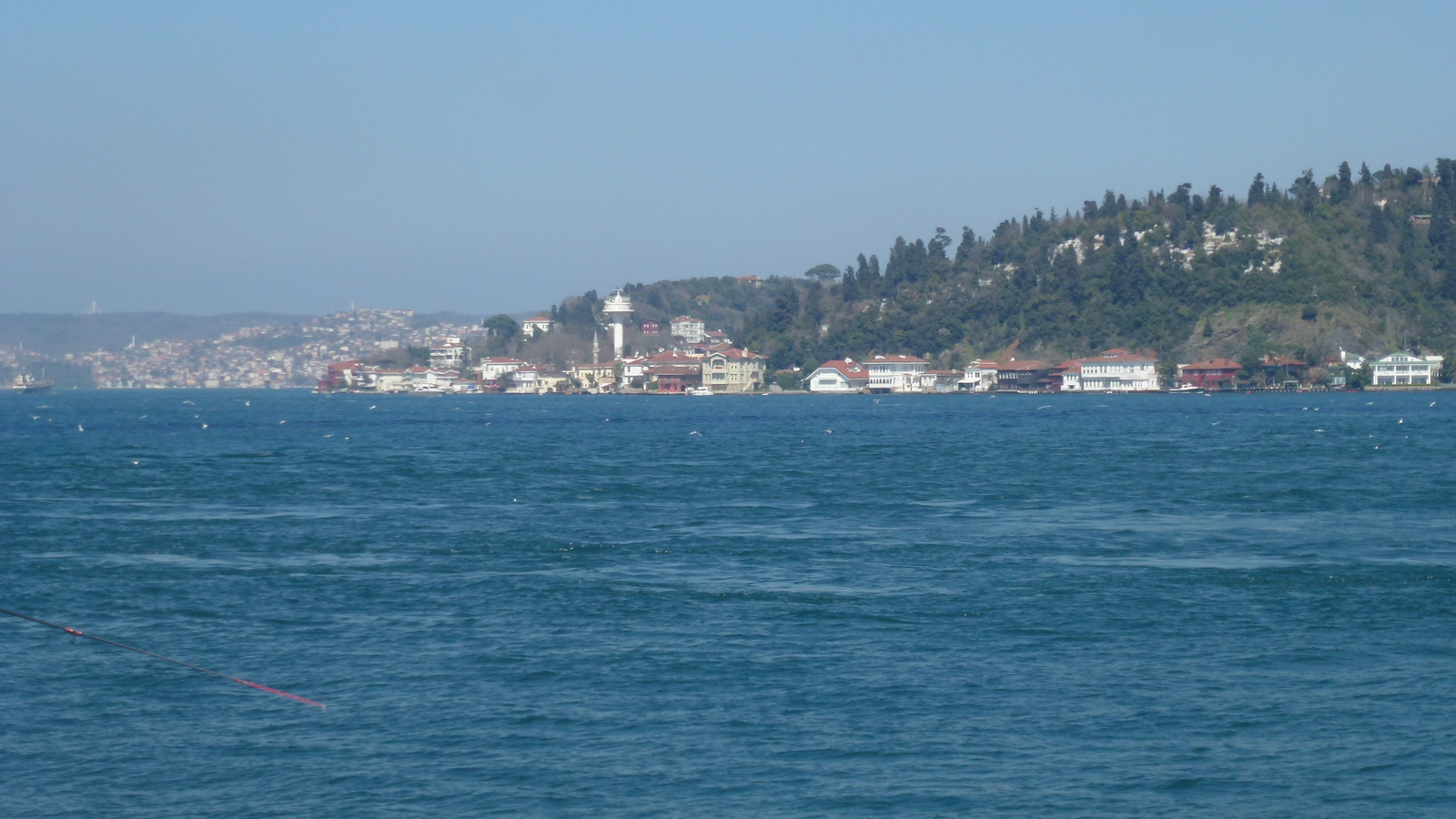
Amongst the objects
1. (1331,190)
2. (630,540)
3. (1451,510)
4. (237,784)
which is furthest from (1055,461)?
(1331,190)

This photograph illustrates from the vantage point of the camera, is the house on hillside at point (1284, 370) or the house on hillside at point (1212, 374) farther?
the house on hillside at point (1212, 374)

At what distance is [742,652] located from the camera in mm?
16266

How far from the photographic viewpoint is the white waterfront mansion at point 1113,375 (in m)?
155

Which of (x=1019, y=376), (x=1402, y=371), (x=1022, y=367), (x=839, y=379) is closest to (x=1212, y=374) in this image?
(x=1402, y=371)

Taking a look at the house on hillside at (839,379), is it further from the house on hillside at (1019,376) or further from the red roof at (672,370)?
the red roof at (672,370)

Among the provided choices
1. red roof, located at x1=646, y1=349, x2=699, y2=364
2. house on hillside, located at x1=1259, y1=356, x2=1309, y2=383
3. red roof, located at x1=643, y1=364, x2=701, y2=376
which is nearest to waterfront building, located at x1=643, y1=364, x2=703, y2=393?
red roof, located at x1=643, y1=364, x2=701, y2=376

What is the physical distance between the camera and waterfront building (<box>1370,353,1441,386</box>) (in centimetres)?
13875

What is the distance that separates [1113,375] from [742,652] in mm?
146509

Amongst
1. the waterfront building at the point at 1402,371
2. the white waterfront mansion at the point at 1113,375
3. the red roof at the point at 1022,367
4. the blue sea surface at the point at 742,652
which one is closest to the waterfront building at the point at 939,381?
the red roof at the point at 1022,367

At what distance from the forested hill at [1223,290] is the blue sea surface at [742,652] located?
426 ft

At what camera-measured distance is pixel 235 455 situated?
5625 centimetres

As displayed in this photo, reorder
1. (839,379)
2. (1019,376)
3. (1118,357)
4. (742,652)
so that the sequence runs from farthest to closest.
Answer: (839,379), (1019,376), (1118,357), (742,652)

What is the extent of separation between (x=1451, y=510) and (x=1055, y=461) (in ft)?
59.8

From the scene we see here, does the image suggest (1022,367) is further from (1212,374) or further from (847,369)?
(847,369)
